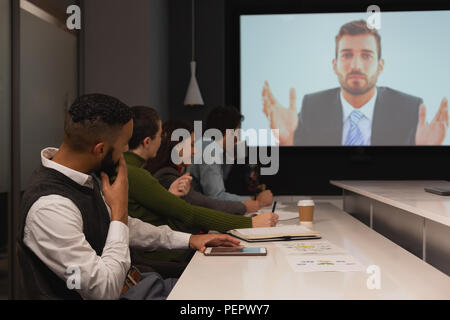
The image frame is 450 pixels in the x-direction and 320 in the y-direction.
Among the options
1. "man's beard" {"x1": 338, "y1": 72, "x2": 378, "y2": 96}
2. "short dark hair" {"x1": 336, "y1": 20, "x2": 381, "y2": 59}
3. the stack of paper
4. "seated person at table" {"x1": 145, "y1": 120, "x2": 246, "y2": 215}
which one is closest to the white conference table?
the stack of paper

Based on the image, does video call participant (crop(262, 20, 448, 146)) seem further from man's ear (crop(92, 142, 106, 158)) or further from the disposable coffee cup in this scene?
man's ear (crop(92, 142, 106, 158))

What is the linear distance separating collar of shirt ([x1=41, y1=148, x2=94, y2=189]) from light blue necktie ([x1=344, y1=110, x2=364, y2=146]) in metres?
3.44

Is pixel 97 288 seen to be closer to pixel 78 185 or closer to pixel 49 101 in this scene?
pixel 78 185

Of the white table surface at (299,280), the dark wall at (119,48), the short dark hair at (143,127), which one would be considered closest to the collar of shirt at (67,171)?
the white table surface at (299,280)

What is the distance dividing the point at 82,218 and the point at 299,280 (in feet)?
1.90

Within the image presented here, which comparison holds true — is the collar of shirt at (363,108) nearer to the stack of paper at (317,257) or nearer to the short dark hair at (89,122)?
the stack of paper at (317,257)

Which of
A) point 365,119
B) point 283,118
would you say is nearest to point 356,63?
point 365,119

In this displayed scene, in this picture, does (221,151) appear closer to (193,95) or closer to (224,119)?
(224,119)

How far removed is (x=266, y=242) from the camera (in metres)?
1.70

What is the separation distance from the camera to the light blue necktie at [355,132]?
438 cm

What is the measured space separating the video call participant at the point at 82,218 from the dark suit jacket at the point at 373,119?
3.18 meters

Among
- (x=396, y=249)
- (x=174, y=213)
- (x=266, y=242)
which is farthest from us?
(x=174, y=213)
